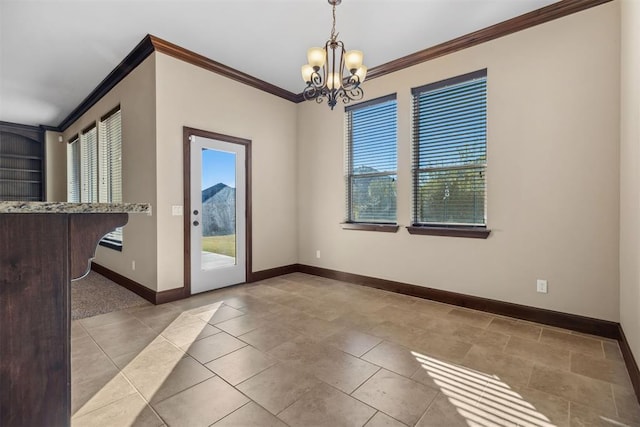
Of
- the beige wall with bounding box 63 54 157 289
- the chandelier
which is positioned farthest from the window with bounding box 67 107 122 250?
the chandelier

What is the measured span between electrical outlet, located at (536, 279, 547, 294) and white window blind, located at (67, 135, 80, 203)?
7921 millimetres

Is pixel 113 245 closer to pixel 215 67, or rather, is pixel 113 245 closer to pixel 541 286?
pixel 215 67

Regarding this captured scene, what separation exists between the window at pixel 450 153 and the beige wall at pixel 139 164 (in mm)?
3238

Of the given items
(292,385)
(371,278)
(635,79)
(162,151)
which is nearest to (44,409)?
(292,385)

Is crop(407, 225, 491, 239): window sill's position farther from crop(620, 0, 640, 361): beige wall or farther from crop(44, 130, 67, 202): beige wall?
crop(44, 130, 67, 202): beige wall

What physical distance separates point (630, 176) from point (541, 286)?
129 centimetres

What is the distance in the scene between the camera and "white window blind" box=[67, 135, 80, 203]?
655 centimetres

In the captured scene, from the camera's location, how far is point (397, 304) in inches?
146

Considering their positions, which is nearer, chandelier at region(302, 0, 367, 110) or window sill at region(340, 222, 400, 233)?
chandelier at region(302, 0, 367, 110)

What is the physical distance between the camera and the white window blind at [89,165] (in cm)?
562

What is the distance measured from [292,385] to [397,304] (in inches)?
78.8

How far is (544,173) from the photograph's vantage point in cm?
311

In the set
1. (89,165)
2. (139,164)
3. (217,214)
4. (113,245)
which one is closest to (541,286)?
(217,214)

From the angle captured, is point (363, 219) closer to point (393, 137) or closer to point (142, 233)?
point (393, 137)
